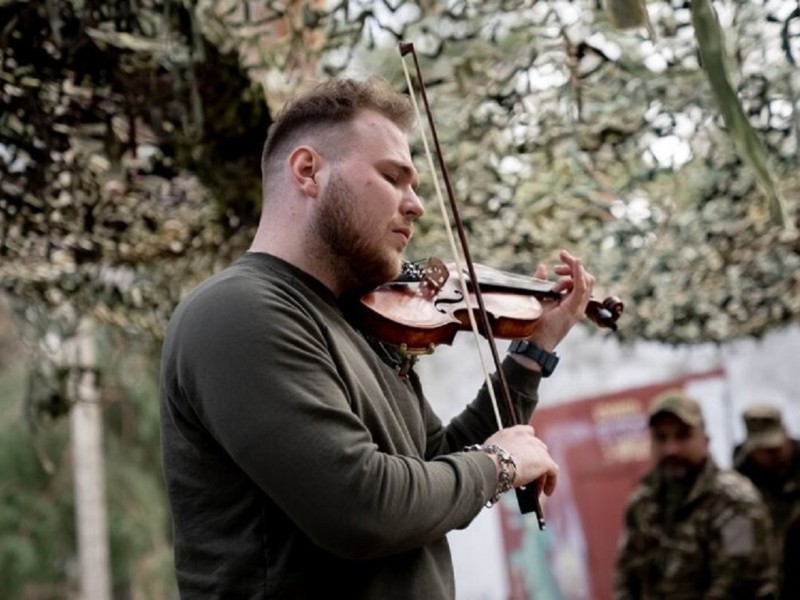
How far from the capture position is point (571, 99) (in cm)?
368

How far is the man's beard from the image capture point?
7.86 feet

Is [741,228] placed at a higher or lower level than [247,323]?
higher

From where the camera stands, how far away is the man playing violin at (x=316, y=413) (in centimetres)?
208

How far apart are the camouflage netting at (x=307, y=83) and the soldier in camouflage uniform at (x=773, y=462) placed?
1.39 metres

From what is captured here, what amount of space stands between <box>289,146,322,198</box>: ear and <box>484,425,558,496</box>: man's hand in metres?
0.54

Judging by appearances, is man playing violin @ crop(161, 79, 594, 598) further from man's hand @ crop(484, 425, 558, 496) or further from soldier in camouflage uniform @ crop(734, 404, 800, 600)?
soldier in camouflage uniform @ crop(734, 404, 800, 600)

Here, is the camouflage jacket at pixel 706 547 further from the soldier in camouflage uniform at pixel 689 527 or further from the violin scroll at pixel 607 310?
the violin scroll at pixel 607 310

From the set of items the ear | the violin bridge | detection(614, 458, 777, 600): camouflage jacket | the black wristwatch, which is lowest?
detection(614, 458, 777, 600): camouflage jacket

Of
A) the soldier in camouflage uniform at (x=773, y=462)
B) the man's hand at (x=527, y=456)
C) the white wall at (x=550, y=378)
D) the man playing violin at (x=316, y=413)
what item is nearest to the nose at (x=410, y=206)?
the man playing violin at (x=316, y=413)

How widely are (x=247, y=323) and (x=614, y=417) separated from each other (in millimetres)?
12054

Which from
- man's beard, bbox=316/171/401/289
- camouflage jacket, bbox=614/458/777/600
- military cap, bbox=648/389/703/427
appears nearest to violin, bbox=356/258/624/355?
man's beard, bbox=316/171/401/289

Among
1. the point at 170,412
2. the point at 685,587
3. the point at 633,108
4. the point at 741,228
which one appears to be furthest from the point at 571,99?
the point at 685,587

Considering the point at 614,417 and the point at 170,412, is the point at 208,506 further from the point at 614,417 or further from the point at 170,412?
the point at 614,417

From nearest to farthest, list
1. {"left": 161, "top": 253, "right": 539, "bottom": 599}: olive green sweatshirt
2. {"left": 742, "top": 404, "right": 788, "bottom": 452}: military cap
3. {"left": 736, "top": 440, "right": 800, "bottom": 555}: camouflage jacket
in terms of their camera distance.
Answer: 1. {"left": 161, "top": 253, "right": 539, "bottom": 599}: olive green sweatshirt
2. {"left": 736, "top": 440, "right": 800, "bottom": 555}: camouflage jacket
3. {"left": 742, "top": 404, "right": 788, "bottom": 452}: military cap
